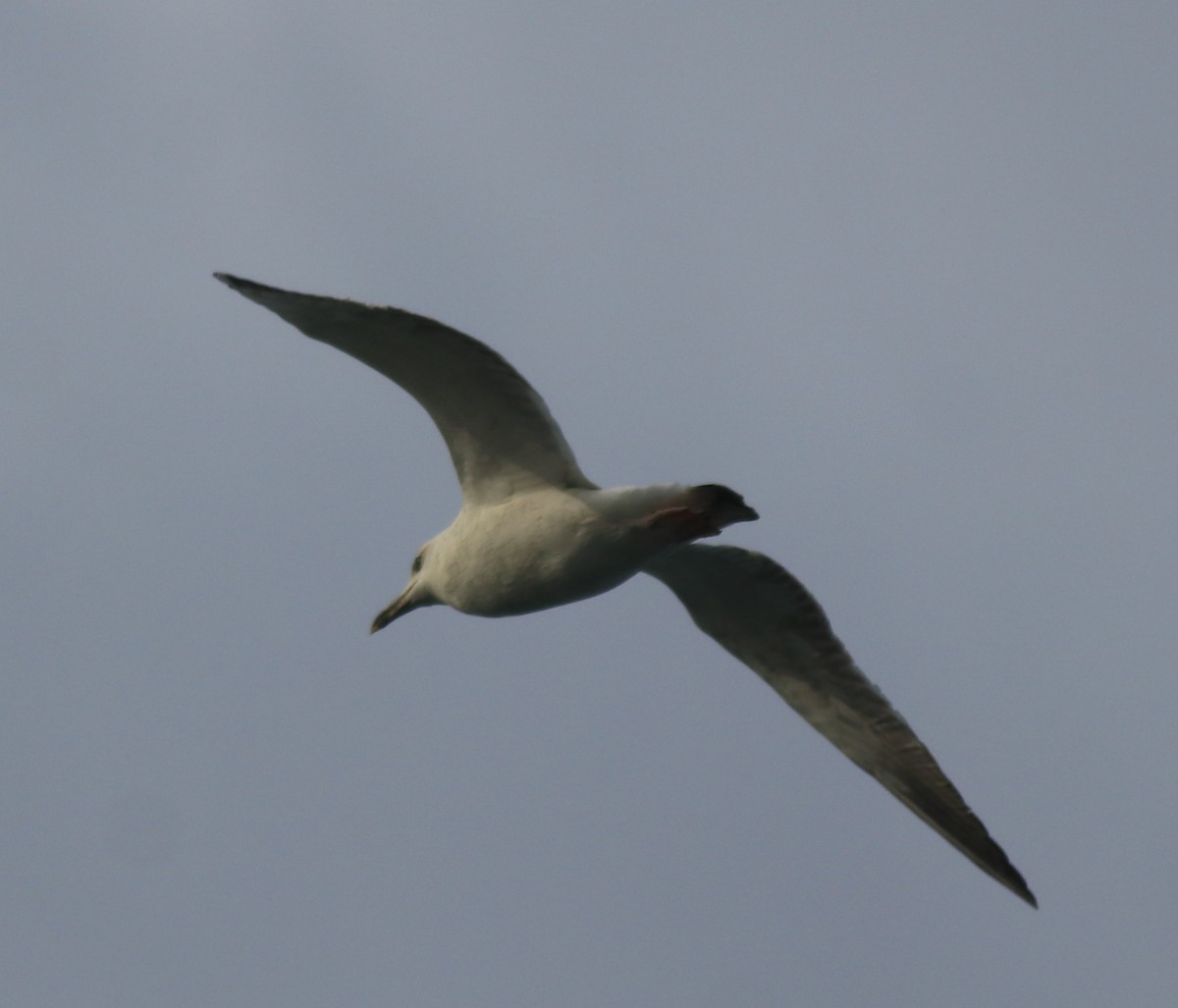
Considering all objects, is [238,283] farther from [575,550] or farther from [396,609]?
Answer: [396,609]

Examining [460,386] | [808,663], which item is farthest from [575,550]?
[808,663]

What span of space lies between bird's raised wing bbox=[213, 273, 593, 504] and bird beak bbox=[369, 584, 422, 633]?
181cm

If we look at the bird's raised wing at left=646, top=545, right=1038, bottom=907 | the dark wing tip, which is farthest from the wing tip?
the bird's raised wing at left=646, top=545, right=1038, bottom=907

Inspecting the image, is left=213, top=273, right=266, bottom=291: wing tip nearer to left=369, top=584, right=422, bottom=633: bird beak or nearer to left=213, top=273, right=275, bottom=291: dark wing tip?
left=213, top=273, right=275, bottom=291: dark wing tip

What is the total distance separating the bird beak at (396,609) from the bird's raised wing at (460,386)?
1.81 meters

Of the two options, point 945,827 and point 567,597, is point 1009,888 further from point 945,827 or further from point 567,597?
point 567,597

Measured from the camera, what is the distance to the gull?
39.1 ft

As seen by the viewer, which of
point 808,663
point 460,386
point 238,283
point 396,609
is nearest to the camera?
point 238,283

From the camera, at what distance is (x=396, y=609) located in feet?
48.6

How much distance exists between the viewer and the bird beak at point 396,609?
574 inches

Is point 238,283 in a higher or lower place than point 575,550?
higher

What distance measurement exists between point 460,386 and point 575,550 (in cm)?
141

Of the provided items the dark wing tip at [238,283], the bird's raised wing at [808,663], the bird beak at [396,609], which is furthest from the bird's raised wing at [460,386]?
the bird beak at [396,609]

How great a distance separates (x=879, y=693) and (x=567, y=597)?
118 inches
